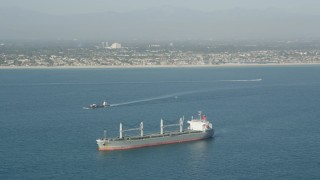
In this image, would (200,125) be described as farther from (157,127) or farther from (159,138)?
(157,127)

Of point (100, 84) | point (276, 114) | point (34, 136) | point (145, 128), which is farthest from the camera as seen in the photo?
point (100, 84)

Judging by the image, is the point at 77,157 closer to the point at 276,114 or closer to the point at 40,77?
the point at 276,114

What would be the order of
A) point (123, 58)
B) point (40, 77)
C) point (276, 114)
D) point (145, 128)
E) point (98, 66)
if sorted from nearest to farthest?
point (145, 128)
point (276, 114)
point (40, 77)
point (98, 66)
point (123, 58)

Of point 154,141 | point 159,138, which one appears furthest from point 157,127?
point 154,141

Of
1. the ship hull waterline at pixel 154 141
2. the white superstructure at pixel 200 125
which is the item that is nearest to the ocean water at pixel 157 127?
the ship hull waterline at pixel 154 141

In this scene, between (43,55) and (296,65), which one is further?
(43,55)

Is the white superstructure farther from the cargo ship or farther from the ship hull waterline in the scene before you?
the ship hull waterline

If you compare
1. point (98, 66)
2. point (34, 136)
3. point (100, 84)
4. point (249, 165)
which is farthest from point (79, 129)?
point (98, 66)
